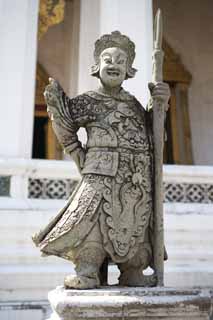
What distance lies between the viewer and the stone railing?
450 cm

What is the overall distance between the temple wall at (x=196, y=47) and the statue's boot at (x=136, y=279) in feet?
21.1

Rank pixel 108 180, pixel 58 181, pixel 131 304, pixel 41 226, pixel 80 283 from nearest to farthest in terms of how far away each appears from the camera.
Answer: pixel 131 304 < pixel 80 283 < pixel 108 180 < pixel 41 226 < pixel 58 181

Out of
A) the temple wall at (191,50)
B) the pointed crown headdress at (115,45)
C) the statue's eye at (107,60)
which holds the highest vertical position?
the temple wall at (191,50)

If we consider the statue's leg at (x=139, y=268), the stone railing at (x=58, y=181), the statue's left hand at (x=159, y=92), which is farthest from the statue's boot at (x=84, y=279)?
the stone railing at (x=58, y=181)

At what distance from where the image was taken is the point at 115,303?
5.49 feet

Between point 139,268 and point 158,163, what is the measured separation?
518 mm

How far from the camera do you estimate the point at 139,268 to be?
1980mm

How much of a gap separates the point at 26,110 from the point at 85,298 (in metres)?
3.31

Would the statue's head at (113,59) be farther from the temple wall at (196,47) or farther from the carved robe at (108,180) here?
the temple wall at (196,47)

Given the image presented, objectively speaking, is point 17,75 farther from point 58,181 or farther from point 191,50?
point 191,50

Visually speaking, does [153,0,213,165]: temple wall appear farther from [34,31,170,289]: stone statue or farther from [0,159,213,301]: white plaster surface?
[34,31,170,289]: stone statue

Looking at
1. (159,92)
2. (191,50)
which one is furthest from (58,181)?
(191,50)

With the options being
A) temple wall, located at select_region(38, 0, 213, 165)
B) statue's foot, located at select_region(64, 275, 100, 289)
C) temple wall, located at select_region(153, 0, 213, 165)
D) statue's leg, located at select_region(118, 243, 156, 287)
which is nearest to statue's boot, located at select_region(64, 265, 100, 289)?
statue's foot, located at select_region(64, 275, 100, 289)

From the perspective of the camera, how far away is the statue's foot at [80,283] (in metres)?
1.81
